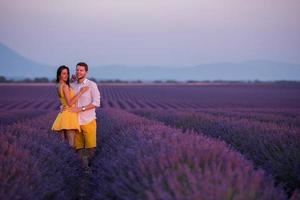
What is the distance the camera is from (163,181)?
163 inches

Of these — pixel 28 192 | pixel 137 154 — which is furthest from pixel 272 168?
pixel 28 192

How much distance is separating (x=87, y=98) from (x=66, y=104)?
0.31m

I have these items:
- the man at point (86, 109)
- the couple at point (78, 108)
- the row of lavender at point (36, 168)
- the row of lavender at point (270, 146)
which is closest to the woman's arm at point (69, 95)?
the couple at point (78, 108)

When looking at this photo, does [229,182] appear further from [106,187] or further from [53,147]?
[53,147]

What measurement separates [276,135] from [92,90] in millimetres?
2651

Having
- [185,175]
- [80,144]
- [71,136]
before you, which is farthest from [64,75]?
[185,175]

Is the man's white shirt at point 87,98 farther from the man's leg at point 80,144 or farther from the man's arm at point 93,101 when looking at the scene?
the man's leg at point 80,144

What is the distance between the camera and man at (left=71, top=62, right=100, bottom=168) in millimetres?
7609

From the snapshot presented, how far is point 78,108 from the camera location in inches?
302

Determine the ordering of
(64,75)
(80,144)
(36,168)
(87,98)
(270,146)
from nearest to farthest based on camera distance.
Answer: (36,168) < (270,146) < (64,75) < (87,98) < (80,144)

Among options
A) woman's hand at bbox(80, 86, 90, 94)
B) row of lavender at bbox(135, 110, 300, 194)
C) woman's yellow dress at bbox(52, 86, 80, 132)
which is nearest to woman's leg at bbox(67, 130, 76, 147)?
woman's yellow dress at bbox(52, 86, 80, 132)

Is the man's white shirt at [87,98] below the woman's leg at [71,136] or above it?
above

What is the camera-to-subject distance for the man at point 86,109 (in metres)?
7.61

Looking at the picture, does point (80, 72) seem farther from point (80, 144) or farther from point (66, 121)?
point (80, 144)
